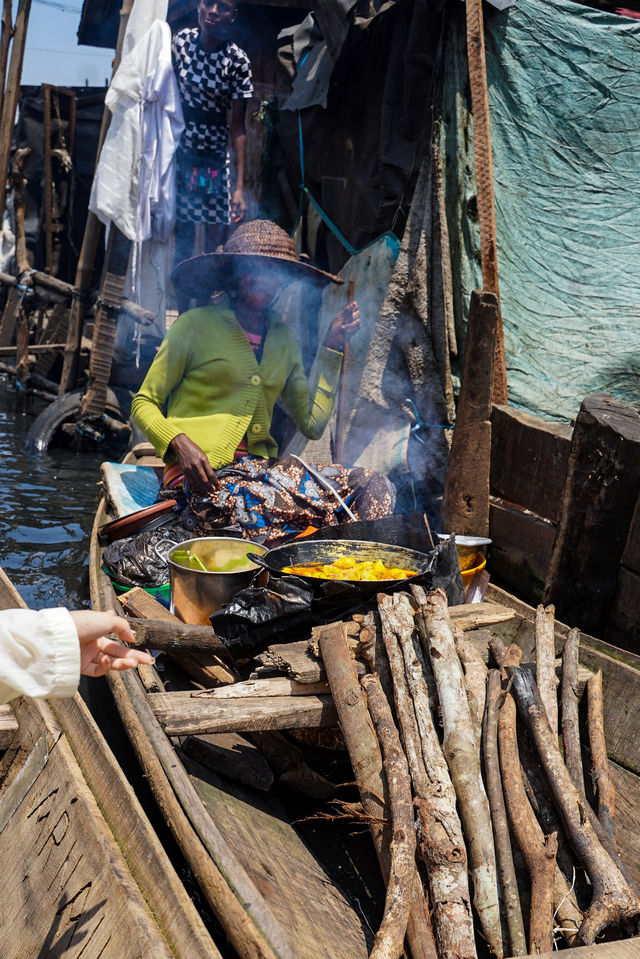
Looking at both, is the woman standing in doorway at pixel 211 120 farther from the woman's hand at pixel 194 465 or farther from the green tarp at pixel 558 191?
the woman's hand at pixel 194 465

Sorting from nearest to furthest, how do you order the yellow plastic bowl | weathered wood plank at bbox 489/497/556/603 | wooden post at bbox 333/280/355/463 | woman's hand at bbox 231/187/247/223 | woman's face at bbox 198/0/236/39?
weathered wood plank at bbox 489/497/556/603 < the yellow plastic bowl < wooden post at bbox 333/280/355/463 < woman's face at bbox 198/0/236/39 < woman's hand at bbox 231/187/247/223

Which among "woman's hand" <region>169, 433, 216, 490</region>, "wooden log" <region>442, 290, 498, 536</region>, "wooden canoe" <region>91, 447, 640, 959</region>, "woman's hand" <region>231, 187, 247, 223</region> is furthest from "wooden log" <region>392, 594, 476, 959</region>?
"woman's hand" <region>231, 187, 247, 223</region>

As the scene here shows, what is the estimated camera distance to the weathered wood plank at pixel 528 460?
11.2ft

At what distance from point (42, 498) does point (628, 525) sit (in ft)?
20.2

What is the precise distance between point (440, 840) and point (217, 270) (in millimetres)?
3526

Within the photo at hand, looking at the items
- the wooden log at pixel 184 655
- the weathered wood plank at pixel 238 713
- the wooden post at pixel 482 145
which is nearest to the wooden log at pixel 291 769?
the weathered wood plank at pixel 238 713

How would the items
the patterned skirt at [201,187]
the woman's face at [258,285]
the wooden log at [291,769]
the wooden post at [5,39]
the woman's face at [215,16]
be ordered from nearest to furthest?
the wooden log at [291,769] → the woman's face at [258,285] → the woman's face at [215,16] → the patterned skirt at [201,187] → the wooden post at [5,39]

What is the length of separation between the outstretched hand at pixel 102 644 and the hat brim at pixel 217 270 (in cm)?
308

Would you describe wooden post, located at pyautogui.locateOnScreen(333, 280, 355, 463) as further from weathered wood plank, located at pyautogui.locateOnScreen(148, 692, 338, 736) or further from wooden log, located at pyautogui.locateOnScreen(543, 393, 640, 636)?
weathered wood plank, located at pyautogui.locateOnScreen(148, 692, 338, 736)

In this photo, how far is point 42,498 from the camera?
25.2 feet

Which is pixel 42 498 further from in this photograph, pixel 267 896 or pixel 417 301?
pixel 267 896

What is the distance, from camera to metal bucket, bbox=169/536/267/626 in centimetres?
325

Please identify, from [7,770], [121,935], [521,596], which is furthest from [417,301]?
[121,935]

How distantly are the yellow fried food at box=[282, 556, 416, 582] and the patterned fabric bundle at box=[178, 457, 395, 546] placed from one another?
0.79m
